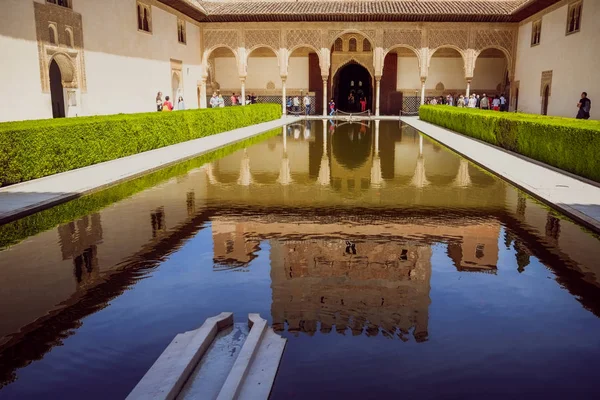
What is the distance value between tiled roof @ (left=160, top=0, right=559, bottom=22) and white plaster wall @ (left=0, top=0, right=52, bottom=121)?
14062 millimetres

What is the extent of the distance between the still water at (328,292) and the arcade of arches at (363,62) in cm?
2240

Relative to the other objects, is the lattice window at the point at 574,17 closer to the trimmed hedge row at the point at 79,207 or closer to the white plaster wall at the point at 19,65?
the trimmed hedge row at the point at 79,207

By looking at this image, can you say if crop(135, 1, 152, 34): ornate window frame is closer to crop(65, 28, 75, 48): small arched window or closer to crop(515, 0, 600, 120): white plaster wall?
crop(65, 28, 75, 48): small arched window

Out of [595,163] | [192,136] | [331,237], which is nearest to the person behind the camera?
[331,237]

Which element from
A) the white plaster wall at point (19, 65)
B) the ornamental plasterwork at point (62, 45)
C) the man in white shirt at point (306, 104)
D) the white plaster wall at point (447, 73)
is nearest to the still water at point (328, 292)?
the white plaster wall at point (19, 65)

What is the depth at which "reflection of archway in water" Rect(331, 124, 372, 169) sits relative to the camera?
1130cm

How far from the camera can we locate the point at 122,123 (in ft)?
37.7

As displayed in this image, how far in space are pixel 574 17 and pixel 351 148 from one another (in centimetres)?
1167

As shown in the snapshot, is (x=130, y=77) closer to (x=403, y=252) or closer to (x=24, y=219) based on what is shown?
(x=24, y=219)

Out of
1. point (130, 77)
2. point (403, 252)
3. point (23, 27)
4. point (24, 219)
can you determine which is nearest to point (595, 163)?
point (403, 252)

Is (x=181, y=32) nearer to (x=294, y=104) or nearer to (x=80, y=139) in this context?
(x=294, y=104)

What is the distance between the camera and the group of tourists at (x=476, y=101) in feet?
90.2

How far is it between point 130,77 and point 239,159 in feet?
31.3

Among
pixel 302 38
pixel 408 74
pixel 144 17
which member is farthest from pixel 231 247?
pixel 408 74
